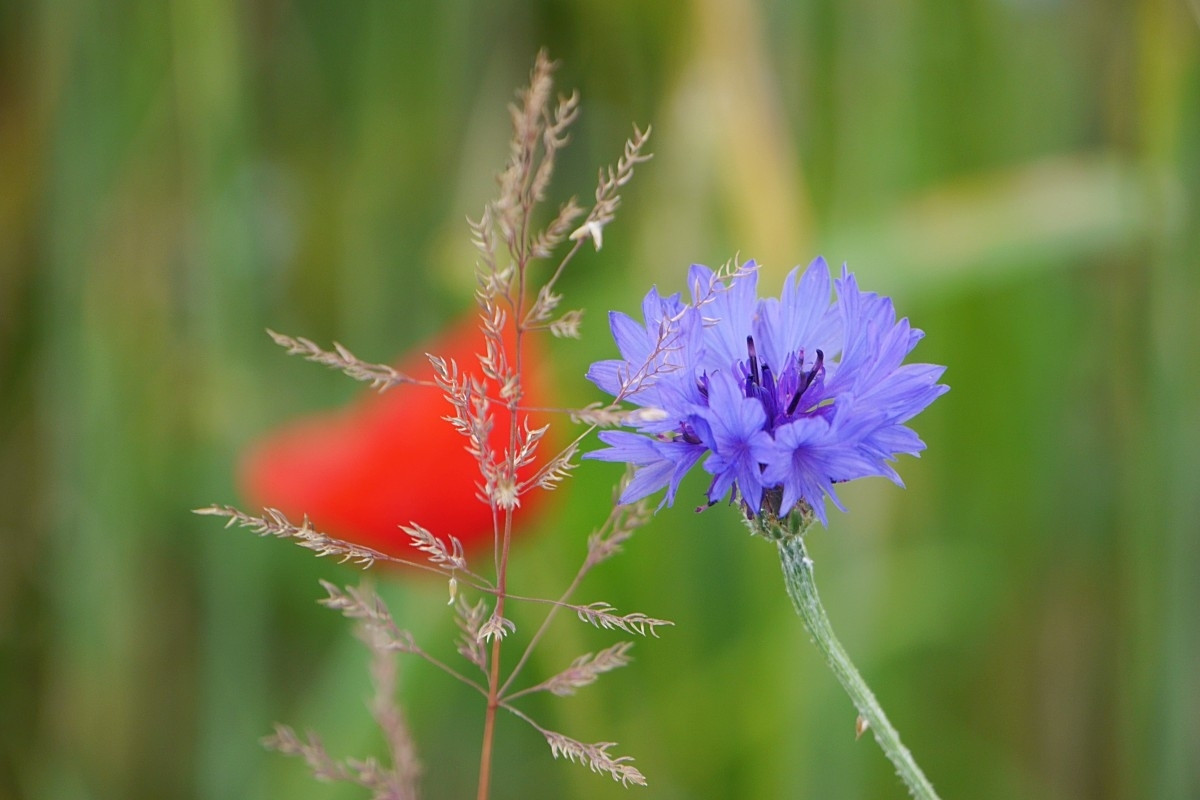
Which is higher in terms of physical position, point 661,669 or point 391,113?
point 391,113

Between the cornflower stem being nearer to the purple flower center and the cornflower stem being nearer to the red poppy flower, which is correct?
the purple flower center

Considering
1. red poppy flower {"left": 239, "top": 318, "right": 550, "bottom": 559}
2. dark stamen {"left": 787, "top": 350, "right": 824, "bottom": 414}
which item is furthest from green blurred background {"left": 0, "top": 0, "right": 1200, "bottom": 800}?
dark stamen {"left": 787, "top": 350, "right": 824, "bottom": 414}

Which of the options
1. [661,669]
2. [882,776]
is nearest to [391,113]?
[661,669]

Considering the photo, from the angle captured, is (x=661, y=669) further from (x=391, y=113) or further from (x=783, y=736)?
(x=391, y=113)

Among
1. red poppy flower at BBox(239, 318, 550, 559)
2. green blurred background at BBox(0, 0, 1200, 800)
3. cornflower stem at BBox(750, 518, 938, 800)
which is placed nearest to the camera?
cornflower stem at BBox(750, 518, 938, 800)

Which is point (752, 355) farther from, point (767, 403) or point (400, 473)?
point (400, 473)
